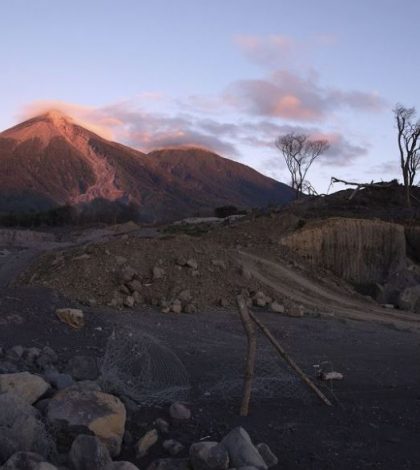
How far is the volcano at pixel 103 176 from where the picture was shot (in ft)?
306

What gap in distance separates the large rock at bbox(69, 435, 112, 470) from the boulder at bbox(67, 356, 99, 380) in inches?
98.9

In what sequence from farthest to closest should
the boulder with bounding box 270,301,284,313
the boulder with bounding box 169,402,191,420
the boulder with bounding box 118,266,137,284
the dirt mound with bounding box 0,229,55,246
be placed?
1. the dirt mound with bounding box 0,229,55,246
2. the boulder with bounding box 270,301,284,313
3. the boulder with bounding box 118,266,137,284
4. the boulder with bounding box 169,402,191,420

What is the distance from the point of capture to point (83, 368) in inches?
317

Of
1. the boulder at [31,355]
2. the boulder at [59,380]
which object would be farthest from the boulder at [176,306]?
the boulder at [59,380]

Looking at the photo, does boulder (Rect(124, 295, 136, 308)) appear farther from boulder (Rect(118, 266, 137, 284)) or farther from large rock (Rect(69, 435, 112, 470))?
large rock (Rect(69, 435, 112, 470))

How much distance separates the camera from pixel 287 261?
876 inches

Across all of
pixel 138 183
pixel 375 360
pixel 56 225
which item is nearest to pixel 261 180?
pixel 138 183

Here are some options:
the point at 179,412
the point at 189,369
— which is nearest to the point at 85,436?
the point at 179,412

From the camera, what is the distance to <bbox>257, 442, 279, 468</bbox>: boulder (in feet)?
18.4

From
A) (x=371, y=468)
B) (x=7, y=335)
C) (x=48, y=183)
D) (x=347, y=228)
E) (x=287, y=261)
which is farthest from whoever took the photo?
(x=48, y=183)

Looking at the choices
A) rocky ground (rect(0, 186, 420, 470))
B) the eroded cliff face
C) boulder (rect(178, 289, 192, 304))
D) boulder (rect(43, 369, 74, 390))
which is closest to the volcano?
the eroded cliff face

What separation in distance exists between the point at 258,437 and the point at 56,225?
53.1 metres

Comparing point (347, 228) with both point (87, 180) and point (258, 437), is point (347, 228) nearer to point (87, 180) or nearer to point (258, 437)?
point (258, 437)

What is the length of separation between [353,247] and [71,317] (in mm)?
16806
